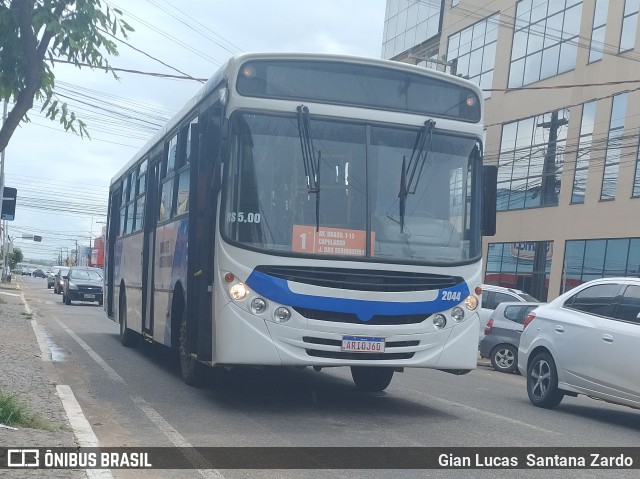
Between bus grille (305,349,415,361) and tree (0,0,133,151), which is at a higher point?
tree (0,0,133,151)

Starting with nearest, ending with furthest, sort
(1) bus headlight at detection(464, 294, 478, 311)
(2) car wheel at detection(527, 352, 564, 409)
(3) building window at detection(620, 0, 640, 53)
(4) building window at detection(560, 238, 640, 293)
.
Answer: (1) bus headlight at detection(464, 294, 478, 311), (2) car wheel at detection(527, 352, 564, 409), (4) building window at detection(560, 238, 640, 293), (3) building window at detection(620, 0, 640, 53)

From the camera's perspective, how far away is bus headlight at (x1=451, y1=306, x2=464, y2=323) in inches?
390

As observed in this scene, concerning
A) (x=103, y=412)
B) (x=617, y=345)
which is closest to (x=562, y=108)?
(x=617, y=345)

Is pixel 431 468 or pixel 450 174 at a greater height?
pixel 450 174

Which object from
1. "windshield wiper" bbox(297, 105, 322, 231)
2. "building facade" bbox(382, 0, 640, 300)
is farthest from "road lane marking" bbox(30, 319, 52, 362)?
"building facade" bbox(382, 0, 640, 300)

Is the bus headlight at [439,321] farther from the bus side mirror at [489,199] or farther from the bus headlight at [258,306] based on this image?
the bus headlight at [258,306]

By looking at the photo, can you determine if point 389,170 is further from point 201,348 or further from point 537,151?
point 537,151

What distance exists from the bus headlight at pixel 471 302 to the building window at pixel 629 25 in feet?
83.7

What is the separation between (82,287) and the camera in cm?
3725

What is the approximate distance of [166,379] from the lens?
40.6 feet

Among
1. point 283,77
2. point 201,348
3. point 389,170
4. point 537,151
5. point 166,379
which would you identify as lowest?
point 166,379

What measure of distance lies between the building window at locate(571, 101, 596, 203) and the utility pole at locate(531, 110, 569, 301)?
1.28 m

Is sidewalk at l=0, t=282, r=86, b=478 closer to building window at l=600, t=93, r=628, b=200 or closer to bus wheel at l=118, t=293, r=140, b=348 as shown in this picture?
bus wheel at l=118, t=293, r=140, b=348

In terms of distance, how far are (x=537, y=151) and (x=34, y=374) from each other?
29.4 metres
